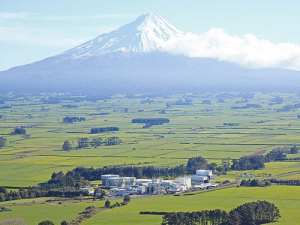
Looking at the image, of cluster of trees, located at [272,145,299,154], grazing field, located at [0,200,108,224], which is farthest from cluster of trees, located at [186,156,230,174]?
grazing field, located at [0,200,108,224]

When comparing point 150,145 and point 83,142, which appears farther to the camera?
point 83,142

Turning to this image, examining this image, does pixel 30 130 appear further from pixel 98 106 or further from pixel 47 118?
pixel 98 106

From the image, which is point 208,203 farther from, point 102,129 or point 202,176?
point 102,129

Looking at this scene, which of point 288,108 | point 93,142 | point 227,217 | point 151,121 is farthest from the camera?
point 288,108

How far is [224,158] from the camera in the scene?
7294 cm

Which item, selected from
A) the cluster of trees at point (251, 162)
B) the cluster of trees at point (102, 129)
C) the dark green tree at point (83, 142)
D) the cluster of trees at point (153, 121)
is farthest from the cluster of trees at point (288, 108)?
the cluster of trees at point (251, 162)

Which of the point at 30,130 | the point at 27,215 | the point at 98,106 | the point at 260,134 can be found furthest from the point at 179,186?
the point at 98,106

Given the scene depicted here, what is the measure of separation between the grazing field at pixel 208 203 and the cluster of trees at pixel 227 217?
104cm

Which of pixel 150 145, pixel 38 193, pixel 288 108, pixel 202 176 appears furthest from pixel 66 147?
pixel 288 108

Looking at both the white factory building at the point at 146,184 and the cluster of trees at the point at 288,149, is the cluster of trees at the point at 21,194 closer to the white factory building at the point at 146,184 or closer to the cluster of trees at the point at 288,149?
the white factory building at the point at 146,184

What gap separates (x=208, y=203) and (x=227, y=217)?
22.0ft

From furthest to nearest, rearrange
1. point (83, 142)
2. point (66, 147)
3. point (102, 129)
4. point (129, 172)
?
point (102, 129)
point (83, 142)
point (66, 147)
point (129, 172)

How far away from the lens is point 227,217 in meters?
41.8

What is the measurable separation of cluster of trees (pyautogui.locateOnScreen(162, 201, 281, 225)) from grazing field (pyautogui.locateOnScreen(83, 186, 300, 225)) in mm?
1038
